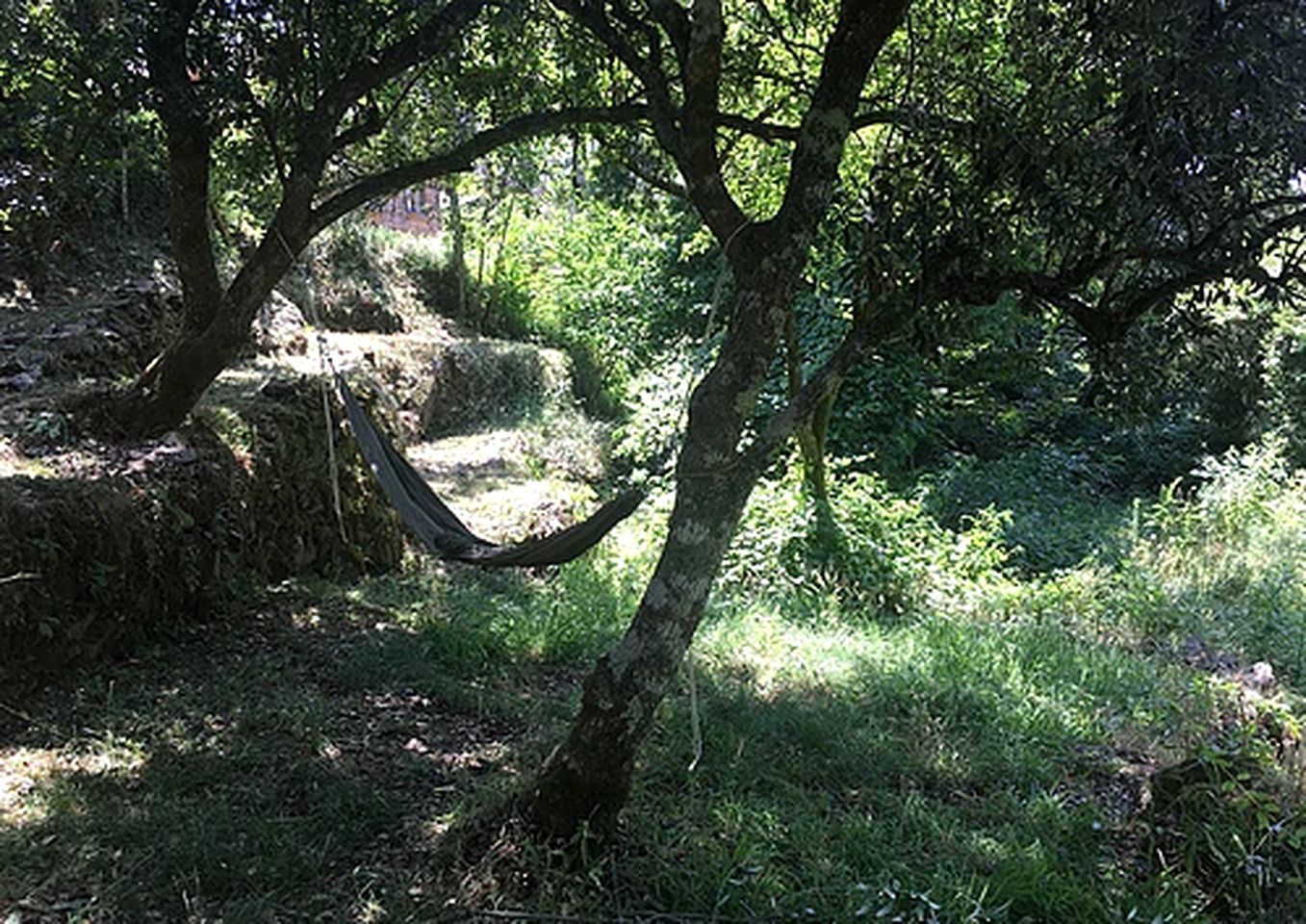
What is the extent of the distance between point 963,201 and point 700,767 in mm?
1598

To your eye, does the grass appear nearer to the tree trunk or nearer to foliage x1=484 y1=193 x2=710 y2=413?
the tree trunk

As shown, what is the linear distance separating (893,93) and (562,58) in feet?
4.46

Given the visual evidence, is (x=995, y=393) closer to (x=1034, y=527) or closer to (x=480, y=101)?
(x=1034, y=527)

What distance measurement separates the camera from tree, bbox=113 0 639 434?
321 cm

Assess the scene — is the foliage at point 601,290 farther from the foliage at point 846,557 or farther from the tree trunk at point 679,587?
the tree trunk at point 679,587

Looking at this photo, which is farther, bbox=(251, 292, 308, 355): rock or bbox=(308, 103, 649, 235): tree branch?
bbox=(251, 292, 308, 355): rock

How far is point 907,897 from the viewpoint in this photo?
2.03 metres

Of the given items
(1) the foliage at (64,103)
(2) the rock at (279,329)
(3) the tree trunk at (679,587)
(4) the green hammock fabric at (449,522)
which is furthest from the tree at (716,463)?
(2) the rock at (279,329)

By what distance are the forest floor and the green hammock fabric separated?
0.52m

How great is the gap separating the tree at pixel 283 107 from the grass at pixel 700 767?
1.08 meters

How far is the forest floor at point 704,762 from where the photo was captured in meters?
2.01

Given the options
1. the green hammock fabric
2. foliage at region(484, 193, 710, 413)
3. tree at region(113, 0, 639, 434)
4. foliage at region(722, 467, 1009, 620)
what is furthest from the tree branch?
foliage at region(484, 193, 710, 413)

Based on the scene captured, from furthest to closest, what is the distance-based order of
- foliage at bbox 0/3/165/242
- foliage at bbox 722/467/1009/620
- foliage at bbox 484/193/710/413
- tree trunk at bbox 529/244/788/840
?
foliage at bbox 484/193/710/413
foliage at bbox 722/467/1009/620
foliage at bbox 0/3/165/242
tree trunk at bbox 529/244/788/840

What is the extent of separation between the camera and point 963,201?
2.30 metres
